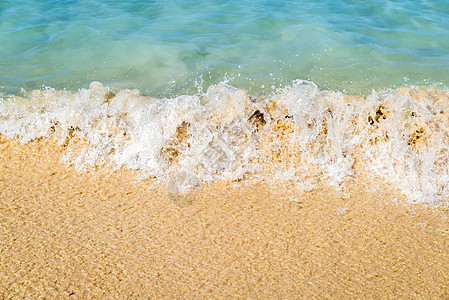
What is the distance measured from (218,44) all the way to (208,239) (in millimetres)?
3228

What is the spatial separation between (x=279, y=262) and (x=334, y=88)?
102 inches

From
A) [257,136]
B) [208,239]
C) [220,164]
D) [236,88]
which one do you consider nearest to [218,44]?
[236,88]

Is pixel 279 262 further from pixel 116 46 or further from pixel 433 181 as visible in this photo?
pixel 116 46

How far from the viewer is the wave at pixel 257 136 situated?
10.5ft

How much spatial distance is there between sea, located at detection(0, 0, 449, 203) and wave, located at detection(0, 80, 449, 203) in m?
0.01

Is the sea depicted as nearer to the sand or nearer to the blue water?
the blue water

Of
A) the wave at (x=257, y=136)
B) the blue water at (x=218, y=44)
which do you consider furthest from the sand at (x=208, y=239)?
the blue water at (x=218, y=44)

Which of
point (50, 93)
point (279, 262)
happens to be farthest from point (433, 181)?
point (50, 93)

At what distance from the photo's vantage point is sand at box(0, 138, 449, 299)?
7.23 ft

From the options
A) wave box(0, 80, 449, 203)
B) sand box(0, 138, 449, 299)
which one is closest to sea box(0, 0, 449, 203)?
wave box(0, 80, 449, 203)

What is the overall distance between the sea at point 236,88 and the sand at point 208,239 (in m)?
0.20

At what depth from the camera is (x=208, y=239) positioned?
254cm

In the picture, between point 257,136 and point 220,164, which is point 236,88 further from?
point 220,164

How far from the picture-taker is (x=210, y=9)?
6.18m
